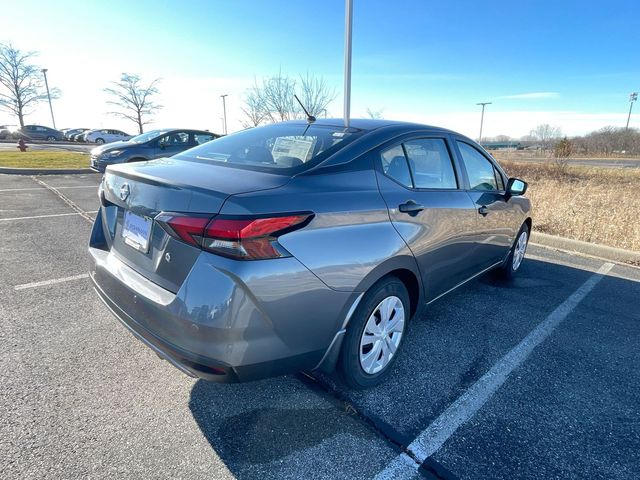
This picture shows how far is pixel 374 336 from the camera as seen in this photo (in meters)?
2.33

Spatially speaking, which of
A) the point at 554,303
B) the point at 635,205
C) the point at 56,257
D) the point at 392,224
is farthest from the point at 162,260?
the point at 635,205

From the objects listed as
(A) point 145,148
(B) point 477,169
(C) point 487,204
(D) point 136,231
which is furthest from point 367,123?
(A) point 145,148

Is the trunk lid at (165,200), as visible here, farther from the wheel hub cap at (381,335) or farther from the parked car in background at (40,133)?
the parked car in background at (40,133)

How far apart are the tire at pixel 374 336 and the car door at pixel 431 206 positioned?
30cm

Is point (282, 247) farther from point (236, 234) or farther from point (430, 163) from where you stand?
point (430, 163)

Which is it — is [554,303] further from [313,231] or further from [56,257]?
[56,257]

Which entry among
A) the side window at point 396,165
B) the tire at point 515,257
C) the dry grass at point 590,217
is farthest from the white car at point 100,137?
the side window at point 396,165

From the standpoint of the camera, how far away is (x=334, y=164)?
2.14 metres

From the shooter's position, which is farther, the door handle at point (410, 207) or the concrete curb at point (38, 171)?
the concrete curb at point (38, 171)

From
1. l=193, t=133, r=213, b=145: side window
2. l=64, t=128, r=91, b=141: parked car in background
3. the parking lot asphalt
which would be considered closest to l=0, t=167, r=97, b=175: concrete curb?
l=193, t=133, r=213, b=145: side window

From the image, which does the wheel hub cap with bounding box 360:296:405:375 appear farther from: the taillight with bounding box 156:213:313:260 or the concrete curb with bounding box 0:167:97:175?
the concrete curb with bounding box 0:167:97:175

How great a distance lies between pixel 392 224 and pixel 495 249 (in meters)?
2.00

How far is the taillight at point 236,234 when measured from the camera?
162 centimetres

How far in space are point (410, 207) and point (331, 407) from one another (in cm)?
131
